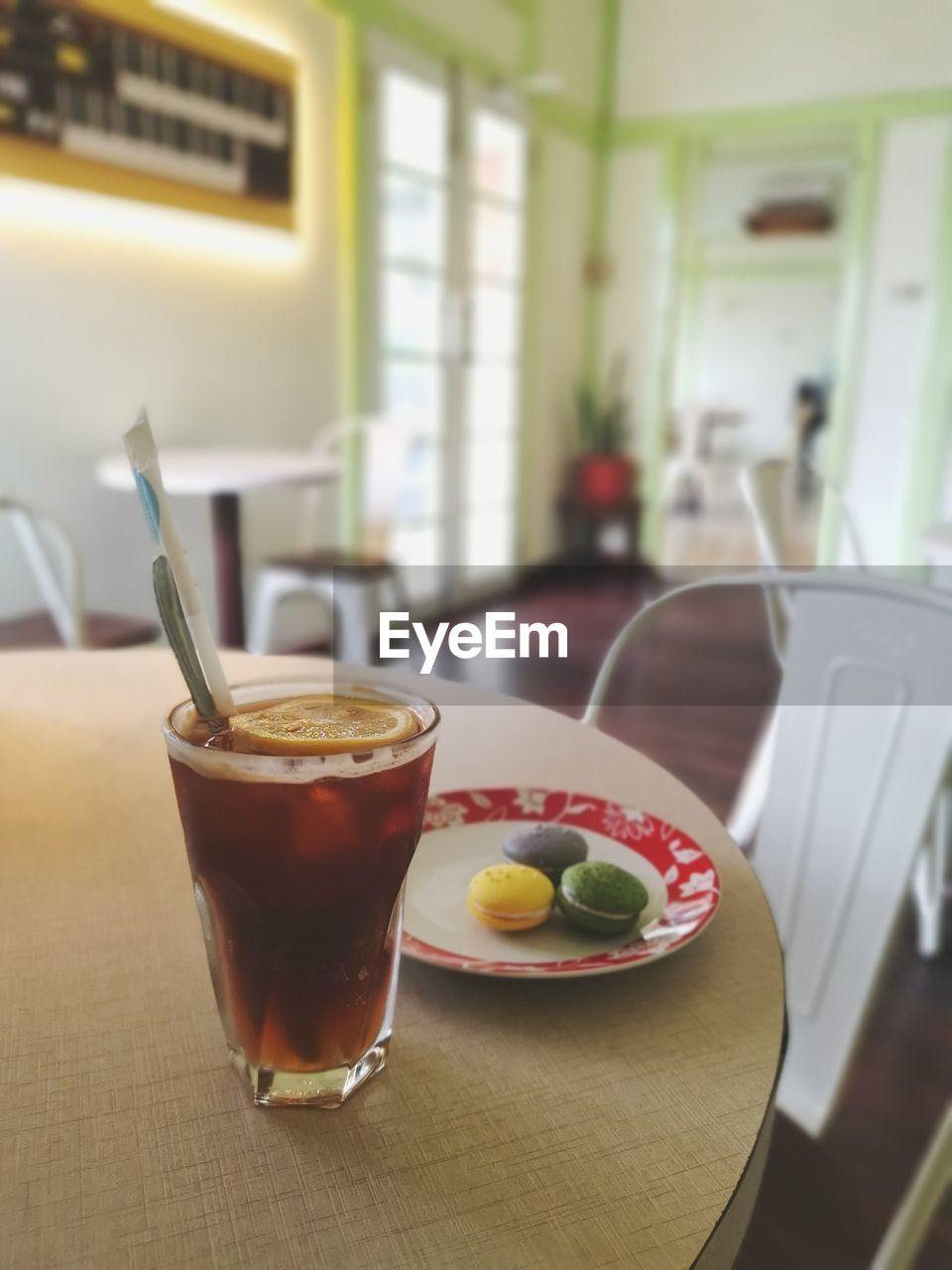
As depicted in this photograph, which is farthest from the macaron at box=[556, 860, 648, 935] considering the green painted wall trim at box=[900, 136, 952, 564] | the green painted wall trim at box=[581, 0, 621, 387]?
the green painted wall trim at box=[581, 0, 621, 387]

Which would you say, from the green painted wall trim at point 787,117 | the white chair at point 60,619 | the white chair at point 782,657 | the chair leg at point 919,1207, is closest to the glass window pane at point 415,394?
the white chair at point 60,619

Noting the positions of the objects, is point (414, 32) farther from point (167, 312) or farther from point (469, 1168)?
point (469, 1168)

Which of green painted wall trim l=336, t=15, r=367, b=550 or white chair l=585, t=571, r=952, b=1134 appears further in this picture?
green painted wall trim l=336, t=15, r=367, b=550

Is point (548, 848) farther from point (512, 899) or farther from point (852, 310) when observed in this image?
point (852, 310)

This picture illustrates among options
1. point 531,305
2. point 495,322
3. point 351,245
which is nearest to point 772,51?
point 531,305

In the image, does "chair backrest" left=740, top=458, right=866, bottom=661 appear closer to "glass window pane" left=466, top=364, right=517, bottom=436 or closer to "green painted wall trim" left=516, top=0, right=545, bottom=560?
"glass window pane" left=466, top=364, right=517, bottom=436
